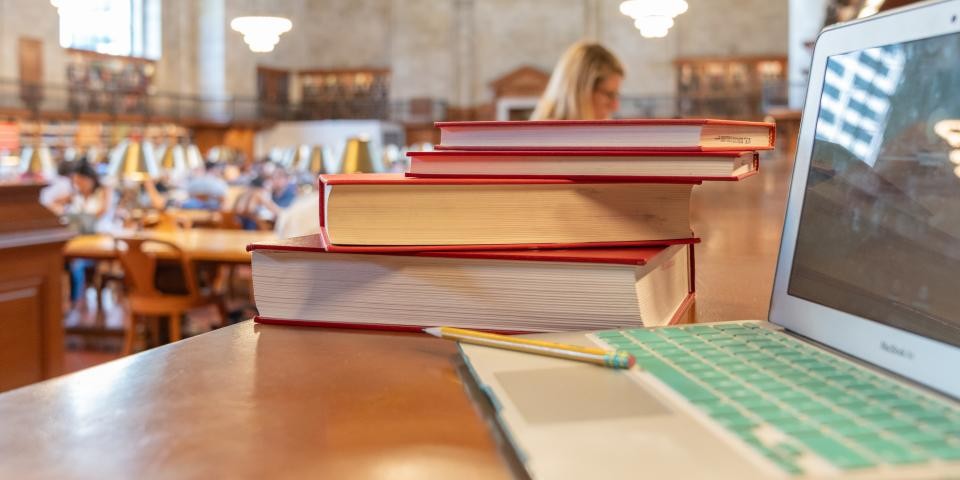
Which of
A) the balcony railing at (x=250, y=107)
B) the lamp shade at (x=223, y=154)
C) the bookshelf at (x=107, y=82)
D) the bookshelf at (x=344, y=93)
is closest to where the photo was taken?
the lamp shade at (x=223, y=154)

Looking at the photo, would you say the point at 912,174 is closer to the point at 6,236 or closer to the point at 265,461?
the point at 265,461

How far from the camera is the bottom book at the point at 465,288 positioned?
2.47ft

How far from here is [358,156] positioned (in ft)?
16.3

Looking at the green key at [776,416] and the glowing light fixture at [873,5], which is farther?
the glowing light fixture at [873,5]

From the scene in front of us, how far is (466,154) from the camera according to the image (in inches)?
33.0

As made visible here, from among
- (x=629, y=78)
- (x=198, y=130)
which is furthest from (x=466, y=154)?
(x=198, y=130)

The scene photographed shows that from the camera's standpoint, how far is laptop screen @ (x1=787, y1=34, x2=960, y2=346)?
582 millimetres

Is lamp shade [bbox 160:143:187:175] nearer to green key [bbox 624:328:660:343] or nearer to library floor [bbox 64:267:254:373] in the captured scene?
library floor [bbox 64:267:254:373]

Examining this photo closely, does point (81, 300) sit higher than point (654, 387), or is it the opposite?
point (654, 387)

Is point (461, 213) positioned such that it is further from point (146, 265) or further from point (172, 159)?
point (172, 159)

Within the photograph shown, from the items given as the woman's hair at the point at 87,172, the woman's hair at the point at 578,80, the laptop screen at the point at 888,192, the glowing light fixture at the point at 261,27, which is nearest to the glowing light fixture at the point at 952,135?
the laptop screen at the point at 888,192

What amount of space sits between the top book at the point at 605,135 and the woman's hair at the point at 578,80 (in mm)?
2129

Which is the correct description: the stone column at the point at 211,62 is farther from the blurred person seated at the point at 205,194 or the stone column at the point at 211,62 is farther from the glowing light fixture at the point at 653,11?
the glowing light fixture at the point at 653,11

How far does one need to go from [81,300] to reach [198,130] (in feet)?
51.3
